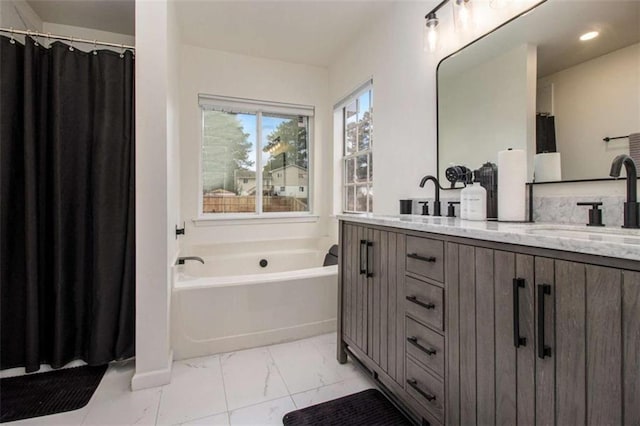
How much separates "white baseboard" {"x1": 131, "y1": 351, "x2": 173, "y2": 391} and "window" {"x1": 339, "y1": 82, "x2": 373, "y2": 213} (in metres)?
2.02

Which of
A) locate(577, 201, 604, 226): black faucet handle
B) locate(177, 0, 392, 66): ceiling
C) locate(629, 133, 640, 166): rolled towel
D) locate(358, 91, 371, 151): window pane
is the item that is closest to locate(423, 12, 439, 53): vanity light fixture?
locate(177, 0, 392, 66): ceiling

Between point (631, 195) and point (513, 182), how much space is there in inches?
15.1

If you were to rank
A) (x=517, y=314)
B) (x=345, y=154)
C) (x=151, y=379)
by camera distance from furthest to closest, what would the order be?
1. (x=345, y=154)
2. (x=151, y=379)
3. (x=517, y=314)

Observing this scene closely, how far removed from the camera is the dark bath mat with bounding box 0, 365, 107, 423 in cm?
145

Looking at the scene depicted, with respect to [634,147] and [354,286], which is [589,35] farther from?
[354,286]

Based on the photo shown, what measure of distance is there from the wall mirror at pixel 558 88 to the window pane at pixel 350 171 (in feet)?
5.22

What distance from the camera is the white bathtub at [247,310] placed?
196 centimetres

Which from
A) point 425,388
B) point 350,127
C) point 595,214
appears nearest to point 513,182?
point 595,214

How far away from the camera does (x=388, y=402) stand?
4.99 ft

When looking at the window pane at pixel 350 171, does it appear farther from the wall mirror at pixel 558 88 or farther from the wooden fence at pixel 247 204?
the wall mirror at pixel 558 88

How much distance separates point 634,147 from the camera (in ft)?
3.37

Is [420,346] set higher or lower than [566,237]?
lower

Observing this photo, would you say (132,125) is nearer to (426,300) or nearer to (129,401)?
(129,401)

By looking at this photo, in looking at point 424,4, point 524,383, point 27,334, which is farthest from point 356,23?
point 27,334
